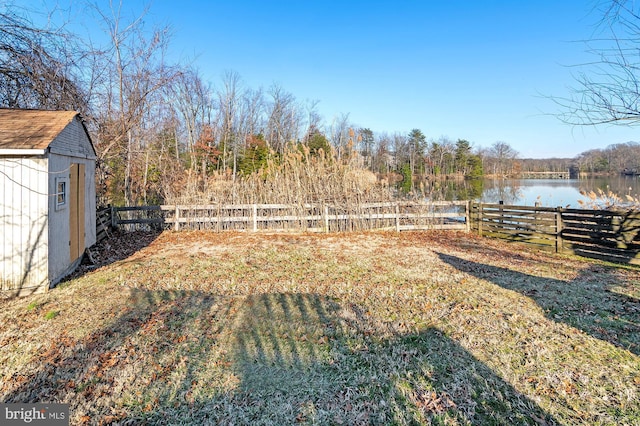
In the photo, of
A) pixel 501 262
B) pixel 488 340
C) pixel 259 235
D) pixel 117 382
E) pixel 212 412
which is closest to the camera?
pixel 212 412

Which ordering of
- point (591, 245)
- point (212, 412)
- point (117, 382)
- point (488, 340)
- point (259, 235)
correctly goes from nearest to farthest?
1. point (212, 412)
2. point (117, 382)
3. point (488, 340)
4. point (591, 245)
5. point (259, 235)

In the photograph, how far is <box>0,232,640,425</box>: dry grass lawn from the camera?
2.51m

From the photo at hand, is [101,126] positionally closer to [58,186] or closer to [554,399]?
[58,186]

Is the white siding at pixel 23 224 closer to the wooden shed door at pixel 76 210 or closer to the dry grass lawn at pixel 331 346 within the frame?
the dry grass lawn at pixel 331 346

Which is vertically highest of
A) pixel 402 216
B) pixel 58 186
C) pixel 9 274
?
pixel 58 186

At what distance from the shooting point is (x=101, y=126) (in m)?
10.6

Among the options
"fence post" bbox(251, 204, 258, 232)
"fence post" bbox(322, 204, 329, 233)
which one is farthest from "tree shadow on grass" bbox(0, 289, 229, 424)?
"fence post" bbox(322, 204, 329, 233)

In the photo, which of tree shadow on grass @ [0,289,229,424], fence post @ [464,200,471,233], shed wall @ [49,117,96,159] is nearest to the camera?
tree shadow on grass @ [0,289,229,424]

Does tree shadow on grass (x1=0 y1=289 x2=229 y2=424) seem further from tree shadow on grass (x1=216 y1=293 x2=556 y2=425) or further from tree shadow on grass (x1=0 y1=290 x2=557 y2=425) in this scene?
tree shadow on grass (x1=216 y1=293 x2=556 y2=425)

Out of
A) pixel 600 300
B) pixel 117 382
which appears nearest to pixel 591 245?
pixel 600 300

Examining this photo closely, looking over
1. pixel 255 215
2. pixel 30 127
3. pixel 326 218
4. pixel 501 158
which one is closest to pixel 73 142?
pixel 30 127

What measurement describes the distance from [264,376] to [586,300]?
182 inches

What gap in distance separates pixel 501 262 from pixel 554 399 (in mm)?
4802

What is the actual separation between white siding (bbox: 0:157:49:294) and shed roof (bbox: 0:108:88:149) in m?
0.24
